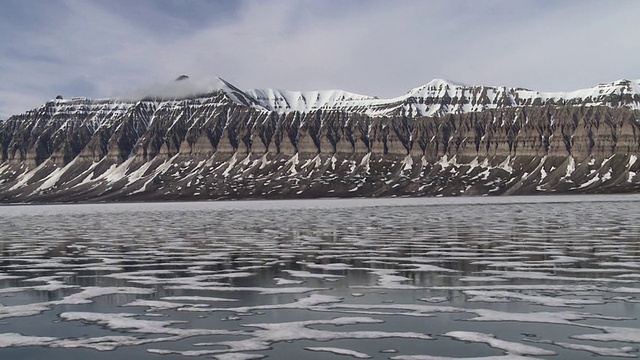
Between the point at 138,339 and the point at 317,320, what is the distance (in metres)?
3.56

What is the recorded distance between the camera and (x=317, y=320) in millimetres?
12570

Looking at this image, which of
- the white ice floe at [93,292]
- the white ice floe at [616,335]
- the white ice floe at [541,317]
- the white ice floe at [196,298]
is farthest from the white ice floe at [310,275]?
the white ice floe at [616,335]

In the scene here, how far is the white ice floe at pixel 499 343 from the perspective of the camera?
9.95 meters

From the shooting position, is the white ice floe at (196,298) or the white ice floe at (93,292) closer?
the white ice floe at (196,298)

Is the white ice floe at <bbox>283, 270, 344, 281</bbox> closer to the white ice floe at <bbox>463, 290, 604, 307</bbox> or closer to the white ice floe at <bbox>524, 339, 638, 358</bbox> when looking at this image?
the white ice floe at <bbox>463, 290, 604, 307</bbox>

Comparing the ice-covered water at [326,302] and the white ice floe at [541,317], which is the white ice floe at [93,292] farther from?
the white ice floe at [541,317]

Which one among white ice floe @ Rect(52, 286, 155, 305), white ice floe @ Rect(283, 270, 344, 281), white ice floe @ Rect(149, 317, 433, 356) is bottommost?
white ice floe @ Rect(149, 317, 433, 356)

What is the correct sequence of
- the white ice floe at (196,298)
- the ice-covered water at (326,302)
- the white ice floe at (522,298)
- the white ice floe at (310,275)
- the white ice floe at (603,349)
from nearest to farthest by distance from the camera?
the white ice floe at (603,349) → the ice-covered water at (326,302) → the white ice floe at (522,298) → the white ice floe at (196,298) → the white ice floe at (310,275)

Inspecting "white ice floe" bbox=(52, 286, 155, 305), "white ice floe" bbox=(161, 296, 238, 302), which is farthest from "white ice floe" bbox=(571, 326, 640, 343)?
"white ice floe" bbox=(52, 286, 155, 305)

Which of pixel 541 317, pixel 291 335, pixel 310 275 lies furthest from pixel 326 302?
pixel 541 317

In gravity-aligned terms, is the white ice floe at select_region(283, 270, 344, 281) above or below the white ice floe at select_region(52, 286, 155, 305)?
above

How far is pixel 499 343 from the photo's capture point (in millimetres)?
10516

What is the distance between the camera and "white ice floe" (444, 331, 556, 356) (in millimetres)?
9945

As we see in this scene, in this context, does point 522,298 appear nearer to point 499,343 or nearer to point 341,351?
point 499,343
